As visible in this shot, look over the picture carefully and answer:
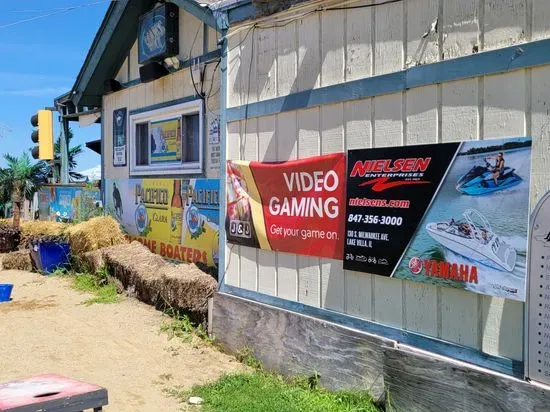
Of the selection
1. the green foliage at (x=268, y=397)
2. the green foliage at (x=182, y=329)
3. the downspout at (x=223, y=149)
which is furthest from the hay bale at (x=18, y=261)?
the green foliage at (x=268, y=397)

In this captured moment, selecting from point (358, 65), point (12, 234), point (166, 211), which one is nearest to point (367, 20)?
point (358, 65)

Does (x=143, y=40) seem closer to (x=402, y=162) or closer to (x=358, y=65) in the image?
(x=358, y=65)

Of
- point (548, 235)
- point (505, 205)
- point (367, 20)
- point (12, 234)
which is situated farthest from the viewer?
point (12, 234)

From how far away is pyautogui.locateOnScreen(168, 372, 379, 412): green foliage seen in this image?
4.68 m

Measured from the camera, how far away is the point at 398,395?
435 centimetres

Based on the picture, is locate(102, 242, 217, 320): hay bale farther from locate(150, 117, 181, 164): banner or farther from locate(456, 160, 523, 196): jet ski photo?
locate(456, 160, 523, 196): jet ski photo

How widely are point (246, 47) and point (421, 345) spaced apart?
3.77m

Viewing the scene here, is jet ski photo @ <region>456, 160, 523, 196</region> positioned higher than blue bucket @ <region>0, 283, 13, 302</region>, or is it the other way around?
jet ski photo @ <region>456, 160, 523, 196</region>

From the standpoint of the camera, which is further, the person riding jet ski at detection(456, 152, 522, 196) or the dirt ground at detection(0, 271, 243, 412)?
the dirt ground at detection(0, 271, 243, 412)

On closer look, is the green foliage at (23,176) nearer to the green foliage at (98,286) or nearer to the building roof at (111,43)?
the building roof at (111,43)

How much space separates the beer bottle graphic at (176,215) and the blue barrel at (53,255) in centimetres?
312

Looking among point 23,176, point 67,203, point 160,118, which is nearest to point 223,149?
point 160,118

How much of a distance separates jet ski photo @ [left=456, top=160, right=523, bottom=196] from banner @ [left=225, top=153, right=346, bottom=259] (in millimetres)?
1272

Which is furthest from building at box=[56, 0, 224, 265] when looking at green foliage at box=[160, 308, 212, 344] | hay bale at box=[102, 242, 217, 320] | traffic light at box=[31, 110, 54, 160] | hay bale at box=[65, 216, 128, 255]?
traffic light at box=[31, 110, 54, 160]
